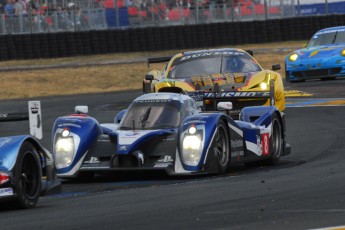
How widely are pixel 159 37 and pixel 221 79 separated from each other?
57.8ft

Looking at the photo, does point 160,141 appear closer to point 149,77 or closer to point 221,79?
point 221,79

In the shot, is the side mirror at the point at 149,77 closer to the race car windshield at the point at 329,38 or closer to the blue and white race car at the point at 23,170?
the race car windshield at the point at 329,38

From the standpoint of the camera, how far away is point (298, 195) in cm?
872

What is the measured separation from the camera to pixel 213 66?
18.7m

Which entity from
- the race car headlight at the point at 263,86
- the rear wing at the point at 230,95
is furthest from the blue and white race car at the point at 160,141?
the race car headlight at the point at 263,86

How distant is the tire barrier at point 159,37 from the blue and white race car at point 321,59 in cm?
924

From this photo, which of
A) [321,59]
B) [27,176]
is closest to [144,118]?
[27,176]

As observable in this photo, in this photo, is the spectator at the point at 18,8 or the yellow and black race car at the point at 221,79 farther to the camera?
the spectator at the point at 18,8

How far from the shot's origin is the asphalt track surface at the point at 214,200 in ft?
23.9

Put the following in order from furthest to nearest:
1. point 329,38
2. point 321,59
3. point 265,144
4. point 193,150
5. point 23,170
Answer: point 329,38 < point 321,59 < point 265,144 < point 193,150 < point 23,170

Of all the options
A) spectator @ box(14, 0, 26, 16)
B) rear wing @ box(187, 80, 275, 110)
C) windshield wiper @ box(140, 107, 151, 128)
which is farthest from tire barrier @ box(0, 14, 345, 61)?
windshield wiper @ box(140, 107, 151, 128)

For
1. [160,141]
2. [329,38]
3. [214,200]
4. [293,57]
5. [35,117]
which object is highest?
[329,38]

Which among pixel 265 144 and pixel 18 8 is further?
pixel 18 8

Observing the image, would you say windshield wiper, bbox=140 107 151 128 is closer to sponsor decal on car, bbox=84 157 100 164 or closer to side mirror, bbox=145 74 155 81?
sponsor decal on car, bbox=84 157 100 164
